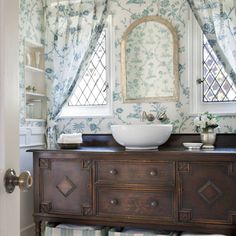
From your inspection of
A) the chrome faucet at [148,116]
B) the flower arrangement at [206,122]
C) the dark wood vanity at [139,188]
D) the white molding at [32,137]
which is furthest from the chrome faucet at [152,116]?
the white molding at [32,137]

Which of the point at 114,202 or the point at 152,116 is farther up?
the point at 152,116

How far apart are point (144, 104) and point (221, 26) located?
916 mm

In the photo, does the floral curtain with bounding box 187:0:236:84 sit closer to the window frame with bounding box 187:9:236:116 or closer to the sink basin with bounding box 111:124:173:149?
the window frame with bounding box 187:9:236:116

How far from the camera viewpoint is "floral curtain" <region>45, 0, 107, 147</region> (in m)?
3.40

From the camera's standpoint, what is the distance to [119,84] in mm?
3348

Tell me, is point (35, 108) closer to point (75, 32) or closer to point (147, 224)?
point (75, 32)

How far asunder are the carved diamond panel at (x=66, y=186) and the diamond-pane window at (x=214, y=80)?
1.32 m

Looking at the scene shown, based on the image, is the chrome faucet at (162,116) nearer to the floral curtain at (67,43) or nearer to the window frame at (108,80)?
the window frame at (108,80)

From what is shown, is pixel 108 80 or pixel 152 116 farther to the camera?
pixel 108 80

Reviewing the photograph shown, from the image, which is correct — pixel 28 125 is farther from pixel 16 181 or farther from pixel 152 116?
pixel 16 181

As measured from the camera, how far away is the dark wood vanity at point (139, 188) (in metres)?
2.51

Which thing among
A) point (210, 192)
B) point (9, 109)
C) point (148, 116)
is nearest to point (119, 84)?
point (148, 116)

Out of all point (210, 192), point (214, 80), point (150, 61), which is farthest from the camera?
point (150, 61)

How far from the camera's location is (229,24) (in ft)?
9.69
